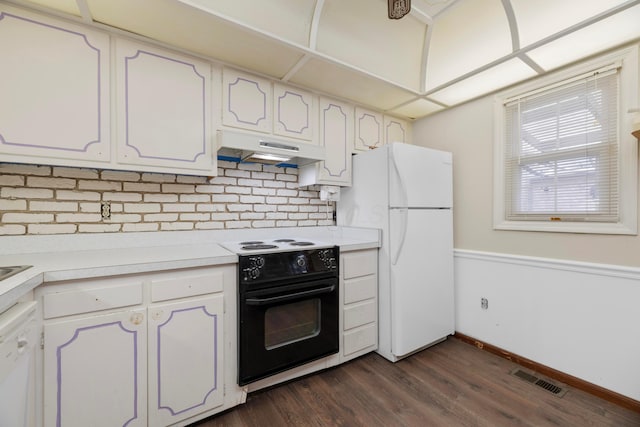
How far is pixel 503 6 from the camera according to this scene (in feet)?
5.68

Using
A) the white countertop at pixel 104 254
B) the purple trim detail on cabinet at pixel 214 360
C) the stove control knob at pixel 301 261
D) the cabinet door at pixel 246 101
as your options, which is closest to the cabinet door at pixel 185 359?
the purple trim detail on cabinet at pixel 214 360

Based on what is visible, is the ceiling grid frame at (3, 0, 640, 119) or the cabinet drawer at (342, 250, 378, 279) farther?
the cabinet drawer at (342, 250, 378, 279)

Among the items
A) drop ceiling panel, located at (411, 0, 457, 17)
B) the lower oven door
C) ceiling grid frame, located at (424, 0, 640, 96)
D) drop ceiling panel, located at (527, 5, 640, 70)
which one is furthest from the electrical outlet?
drop ceiling panel, located at (527, 5, 640, 70)

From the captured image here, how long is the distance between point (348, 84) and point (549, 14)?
4.35ft

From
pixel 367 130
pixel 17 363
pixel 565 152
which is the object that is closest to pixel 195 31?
pixel 367 130

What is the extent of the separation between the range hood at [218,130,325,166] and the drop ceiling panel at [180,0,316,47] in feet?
2.13

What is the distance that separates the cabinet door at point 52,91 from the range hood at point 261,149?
68 centimetres

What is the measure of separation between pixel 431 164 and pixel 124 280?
2.34 meters

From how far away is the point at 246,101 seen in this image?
2.00 metres

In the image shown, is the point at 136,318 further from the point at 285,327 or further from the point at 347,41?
the point at 347,41

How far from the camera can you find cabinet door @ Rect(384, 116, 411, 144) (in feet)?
9.43

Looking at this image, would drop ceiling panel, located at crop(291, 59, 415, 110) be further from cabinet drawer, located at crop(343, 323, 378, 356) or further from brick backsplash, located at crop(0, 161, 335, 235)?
cabinet drawer, located at crop(343, 323, 378, 356)

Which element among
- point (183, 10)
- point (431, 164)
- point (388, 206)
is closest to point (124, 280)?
point (183, 10)

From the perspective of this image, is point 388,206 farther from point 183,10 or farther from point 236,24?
point 183,10
